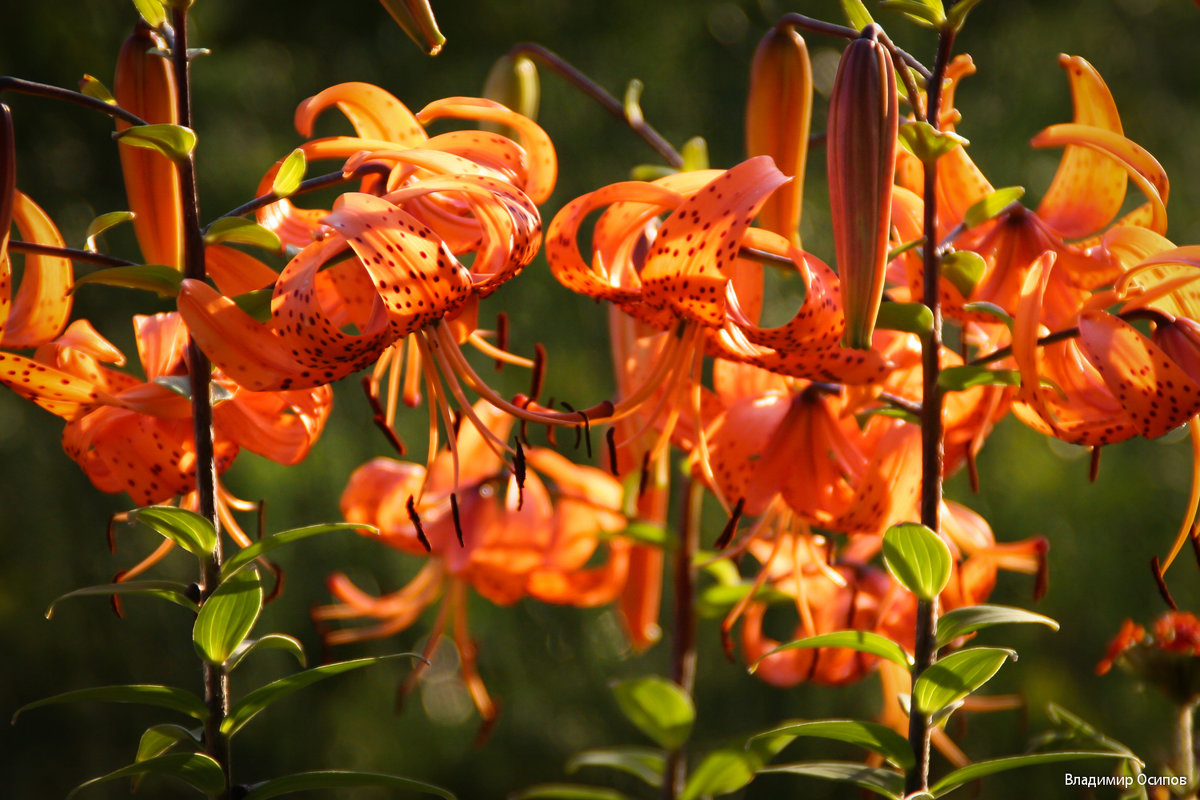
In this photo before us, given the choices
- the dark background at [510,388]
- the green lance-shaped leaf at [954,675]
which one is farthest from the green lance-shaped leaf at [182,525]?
the dark background at [510,388]

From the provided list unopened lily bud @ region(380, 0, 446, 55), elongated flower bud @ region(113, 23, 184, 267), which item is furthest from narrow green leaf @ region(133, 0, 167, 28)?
unopened lily bud @ region(380, 0, 446, 55)

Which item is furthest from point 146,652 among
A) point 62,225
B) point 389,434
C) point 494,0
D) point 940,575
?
point 940,575

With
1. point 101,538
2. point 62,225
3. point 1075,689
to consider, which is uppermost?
point 62,225

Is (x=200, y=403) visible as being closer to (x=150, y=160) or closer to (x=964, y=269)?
(x=150, y=160)

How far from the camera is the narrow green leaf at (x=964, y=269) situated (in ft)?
1.83

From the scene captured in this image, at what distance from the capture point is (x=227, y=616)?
498 millimetres

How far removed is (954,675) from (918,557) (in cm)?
6

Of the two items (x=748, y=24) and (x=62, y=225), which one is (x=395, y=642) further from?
(x=748, y=24)

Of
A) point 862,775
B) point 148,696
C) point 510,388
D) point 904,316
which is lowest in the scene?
point 510,388

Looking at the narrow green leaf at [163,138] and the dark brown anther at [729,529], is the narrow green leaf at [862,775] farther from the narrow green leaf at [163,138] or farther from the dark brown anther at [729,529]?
the narrow green leaf at [163,138]

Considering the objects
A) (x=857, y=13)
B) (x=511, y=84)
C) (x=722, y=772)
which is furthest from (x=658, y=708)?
(x=511, y=84)

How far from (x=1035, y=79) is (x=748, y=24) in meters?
0.50

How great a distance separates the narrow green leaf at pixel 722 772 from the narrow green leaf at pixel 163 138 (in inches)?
15.5

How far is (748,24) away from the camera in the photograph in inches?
74.9
